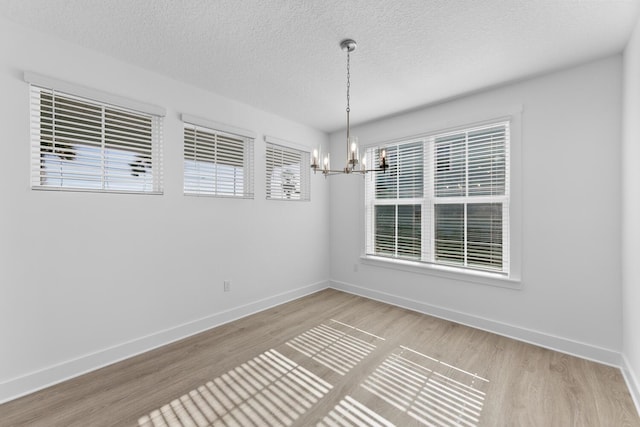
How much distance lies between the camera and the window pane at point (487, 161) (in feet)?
9.65

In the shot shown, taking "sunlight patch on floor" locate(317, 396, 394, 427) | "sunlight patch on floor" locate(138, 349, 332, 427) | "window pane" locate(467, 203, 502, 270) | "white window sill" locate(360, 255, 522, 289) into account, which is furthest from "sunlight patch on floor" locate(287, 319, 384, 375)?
"window pane" locate(467, 203, 502, 270)

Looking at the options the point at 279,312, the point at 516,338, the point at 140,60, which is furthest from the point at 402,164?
the point at 140,60

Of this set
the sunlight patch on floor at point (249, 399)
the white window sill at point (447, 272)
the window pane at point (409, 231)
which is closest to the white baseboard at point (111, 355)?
the sunlight patch on floor at point (249, 399)

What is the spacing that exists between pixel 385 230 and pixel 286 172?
174 cm

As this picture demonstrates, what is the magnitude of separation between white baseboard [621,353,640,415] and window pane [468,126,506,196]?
5.63ft

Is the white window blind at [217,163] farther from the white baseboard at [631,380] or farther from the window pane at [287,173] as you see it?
the white baseboard at [631,380]

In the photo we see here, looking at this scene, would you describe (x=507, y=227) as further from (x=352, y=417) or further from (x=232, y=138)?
(x=232, y=138)

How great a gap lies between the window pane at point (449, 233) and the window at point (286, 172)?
196cm

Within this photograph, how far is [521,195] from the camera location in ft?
9.03

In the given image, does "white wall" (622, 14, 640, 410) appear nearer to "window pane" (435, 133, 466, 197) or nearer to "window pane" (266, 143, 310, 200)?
"window pane" (435, 133, 466, 197)

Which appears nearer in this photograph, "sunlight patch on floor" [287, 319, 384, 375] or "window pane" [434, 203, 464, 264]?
"sunlight patch on floor" [287, 319, 384, 375]

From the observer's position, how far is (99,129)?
2.32 meters

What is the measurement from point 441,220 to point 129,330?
3.62 metres

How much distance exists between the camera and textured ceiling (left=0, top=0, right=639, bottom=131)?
5.86 feet
